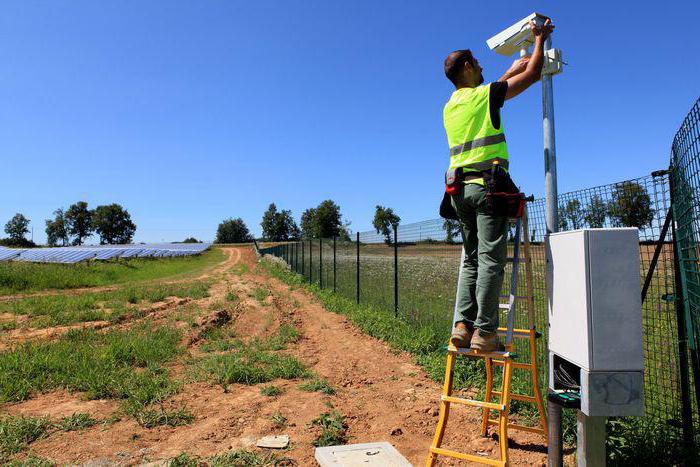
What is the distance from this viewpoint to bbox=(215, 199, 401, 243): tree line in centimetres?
8081

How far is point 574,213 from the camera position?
3738 millimetres

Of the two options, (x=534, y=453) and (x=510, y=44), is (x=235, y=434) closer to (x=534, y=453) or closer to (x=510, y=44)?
(x=534, y=453)

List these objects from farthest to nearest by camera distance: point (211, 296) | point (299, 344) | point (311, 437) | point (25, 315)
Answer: point (211, 296) → point (25, 315) → point (299, 344) → point (311, 437)

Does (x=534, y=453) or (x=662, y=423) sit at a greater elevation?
(x=662, y=423)

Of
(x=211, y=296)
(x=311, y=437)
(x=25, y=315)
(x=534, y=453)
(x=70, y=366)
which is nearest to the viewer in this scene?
(x=534, y=453)

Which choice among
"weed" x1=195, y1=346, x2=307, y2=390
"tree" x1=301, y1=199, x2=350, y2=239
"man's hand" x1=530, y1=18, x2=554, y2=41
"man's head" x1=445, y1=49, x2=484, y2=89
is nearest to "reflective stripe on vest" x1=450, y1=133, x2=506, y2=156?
"man's head" x1=445, y1=49, x2=484, y2=89

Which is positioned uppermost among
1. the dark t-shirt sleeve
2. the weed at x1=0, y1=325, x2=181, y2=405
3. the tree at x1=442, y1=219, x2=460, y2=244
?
the dark t-shirt sleeve

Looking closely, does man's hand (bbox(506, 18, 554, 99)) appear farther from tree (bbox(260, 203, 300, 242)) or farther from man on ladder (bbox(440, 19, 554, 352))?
tree (bbox(260, 203, 300, 242))

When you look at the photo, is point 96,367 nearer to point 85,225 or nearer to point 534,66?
point 534,66

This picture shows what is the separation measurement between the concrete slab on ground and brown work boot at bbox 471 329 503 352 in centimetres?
95

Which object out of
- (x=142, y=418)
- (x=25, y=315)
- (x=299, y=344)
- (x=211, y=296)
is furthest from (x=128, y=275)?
(x=142, y=418)

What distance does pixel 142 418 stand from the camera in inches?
161

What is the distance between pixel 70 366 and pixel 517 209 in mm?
5840

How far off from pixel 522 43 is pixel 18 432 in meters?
5.08
